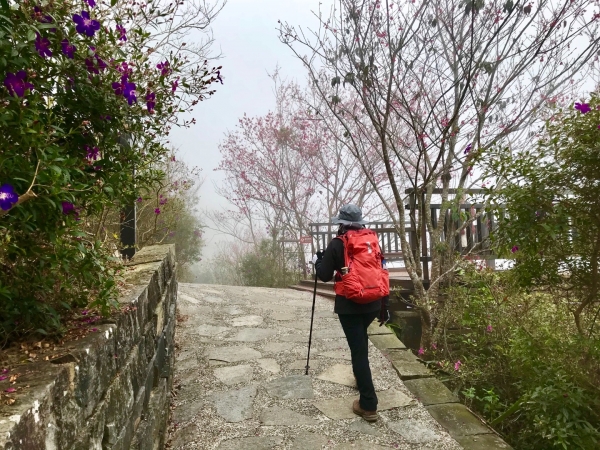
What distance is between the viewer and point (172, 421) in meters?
2.99

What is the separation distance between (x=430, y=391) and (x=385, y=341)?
1095 millimetres

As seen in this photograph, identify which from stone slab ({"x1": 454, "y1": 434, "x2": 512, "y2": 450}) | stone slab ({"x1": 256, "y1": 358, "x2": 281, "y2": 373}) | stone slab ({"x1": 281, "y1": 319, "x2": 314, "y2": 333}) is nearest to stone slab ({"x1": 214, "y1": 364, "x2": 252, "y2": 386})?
stone slab ({"x1": 256, "y1": 358, "x2": 281, "y2": 373})

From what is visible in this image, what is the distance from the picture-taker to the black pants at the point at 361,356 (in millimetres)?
2982

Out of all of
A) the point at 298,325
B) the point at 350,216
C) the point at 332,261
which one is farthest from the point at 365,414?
the point at 298,325

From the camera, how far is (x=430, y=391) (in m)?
3.39

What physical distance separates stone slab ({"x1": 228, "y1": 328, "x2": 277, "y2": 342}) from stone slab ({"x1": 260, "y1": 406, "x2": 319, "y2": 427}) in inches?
60.8

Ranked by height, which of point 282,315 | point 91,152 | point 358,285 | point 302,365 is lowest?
point 302,365

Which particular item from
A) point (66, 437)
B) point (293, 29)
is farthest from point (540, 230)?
point (293, 29)

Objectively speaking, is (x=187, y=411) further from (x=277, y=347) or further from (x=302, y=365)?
(x=277, y=347)

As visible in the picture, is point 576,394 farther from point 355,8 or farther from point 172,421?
point 355,8

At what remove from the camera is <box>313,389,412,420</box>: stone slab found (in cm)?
305

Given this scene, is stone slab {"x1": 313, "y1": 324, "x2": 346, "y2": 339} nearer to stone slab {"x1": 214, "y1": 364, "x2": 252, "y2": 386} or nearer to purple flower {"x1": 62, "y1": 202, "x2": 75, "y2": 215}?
stone slab {"x1": 214, "y1": 364, "x2": 252, "y2": 386}

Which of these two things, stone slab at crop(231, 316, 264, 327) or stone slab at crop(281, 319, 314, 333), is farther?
stone slab at crop(231, 316, 264, 327)

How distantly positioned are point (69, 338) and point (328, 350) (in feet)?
10.2
